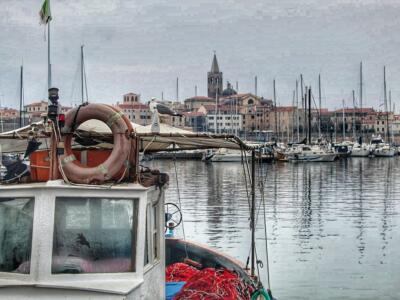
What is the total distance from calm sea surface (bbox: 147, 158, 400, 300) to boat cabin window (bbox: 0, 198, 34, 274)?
1040 cm

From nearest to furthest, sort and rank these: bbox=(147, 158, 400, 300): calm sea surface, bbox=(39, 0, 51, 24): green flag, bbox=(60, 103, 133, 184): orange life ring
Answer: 1. bbox=(60, 103, 133, 184): orange life ring
2. bbox=(39, 0, 51, 24): green flag
3. bbox=(147, 158, 400, 300): calm sea surface

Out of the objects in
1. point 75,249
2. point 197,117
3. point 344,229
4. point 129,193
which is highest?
point 197,117

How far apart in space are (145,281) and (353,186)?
47.8m

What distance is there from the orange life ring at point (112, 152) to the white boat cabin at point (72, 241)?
0.68 ft

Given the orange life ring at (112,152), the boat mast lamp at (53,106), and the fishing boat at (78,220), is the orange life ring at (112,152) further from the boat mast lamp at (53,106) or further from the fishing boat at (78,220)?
the boat mast lamp at (53,106)

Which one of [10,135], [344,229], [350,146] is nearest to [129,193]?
→ [10,135]

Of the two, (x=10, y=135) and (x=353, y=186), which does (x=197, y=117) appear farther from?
(x=10, y=135)

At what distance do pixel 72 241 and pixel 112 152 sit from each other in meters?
1.06

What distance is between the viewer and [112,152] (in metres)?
7.33

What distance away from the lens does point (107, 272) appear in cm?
702

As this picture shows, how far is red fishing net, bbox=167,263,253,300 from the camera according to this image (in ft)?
32.5

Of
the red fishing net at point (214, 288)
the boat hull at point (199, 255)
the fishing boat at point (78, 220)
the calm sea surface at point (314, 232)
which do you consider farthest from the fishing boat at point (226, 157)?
the fishing boat at point (78, 220)

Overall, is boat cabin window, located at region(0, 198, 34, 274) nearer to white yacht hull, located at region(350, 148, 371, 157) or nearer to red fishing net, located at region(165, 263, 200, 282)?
red fishing net, located at region(165, 263, 200, 282)

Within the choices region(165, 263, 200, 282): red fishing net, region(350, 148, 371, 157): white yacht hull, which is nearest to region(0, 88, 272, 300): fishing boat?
region(165, 263, 200, 282): red fishing net
